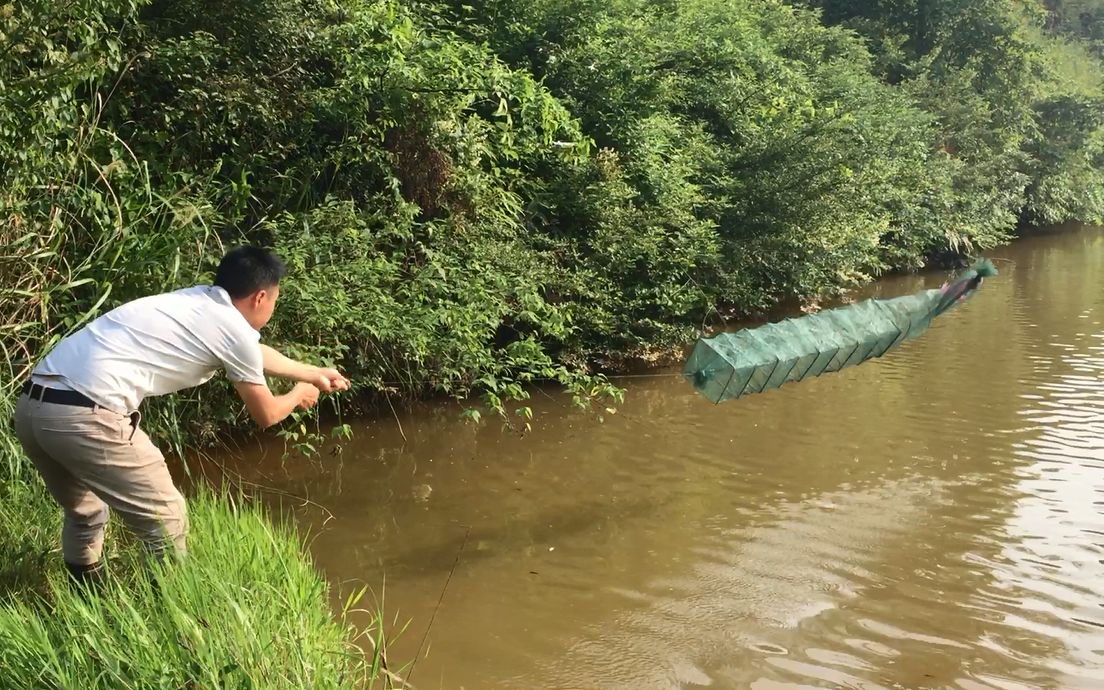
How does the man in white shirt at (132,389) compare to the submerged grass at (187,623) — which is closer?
the submerged grass at (187,623)

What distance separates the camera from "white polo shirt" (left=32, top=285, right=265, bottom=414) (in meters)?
2.85

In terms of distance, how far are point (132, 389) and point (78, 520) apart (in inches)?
23.2

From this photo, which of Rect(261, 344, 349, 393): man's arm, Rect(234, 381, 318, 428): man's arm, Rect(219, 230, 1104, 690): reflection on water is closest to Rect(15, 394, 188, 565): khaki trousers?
Rect(234, 381, 318, 428): man's arm

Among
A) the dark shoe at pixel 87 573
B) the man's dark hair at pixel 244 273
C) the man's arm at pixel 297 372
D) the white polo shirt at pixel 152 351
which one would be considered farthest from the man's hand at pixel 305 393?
the dark shoe at pixel 87 573

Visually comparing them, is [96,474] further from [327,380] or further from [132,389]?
[327,380]

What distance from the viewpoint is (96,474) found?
2895mm

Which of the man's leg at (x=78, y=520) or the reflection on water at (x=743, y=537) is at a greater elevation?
the man's leg at (x=78, y=520)

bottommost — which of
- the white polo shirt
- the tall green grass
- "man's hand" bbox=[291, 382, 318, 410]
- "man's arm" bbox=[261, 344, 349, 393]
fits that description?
the tall green grass

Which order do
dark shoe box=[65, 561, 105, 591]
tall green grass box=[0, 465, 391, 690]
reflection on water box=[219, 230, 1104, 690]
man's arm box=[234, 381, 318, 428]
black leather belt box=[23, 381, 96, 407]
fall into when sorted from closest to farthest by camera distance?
1. tall green grass box=[0, 465, 391, 690]
2. black leather belt box=[23, 381, 96, 407]
3. man's arm box=[234, 381, 318, 428]
4. dark shoe box=[65, 561, 105, 591]
5. reflection on water box=[219, 230, 1104, 690]

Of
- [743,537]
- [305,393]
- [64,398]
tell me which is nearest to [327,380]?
[305,393]

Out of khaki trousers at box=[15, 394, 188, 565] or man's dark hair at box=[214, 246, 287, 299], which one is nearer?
khaki trousers at box=[15, 394, 188, 565]

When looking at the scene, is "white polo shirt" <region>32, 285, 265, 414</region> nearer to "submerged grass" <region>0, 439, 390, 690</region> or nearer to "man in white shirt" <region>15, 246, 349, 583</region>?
"man in white shirt" <region>15, 246, 349, 583</region>

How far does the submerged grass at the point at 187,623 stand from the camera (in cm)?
251

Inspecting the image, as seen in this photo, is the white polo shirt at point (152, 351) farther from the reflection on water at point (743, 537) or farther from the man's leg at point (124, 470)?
the reflection on water at point (743, 537)
